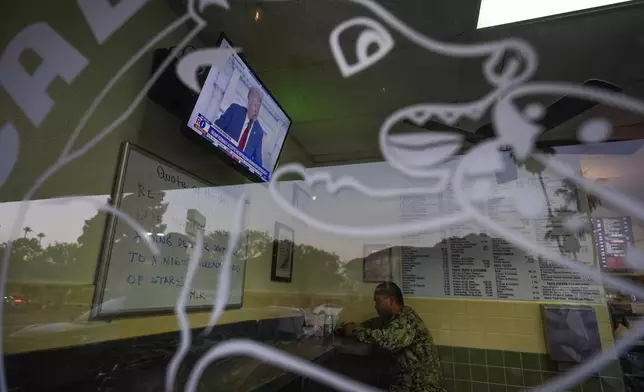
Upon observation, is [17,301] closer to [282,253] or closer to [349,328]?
[282,253]

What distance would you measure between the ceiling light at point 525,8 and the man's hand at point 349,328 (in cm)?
200

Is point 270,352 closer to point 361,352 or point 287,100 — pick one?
point 361,352

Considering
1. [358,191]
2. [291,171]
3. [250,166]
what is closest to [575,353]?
[358,191]

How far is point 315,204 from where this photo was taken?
2.45m

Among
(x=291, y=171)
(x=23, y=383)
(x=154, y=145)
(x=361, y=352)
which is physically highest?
(x=291, y=171)

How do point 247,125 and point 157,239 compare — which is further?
point 247,125

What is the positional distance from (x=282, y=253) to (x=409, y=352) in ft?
3.38

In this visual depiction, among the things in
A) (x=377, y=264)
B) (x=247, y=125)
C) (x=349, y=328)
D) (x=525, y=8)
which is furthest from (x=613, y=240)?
(x=247, y=125)

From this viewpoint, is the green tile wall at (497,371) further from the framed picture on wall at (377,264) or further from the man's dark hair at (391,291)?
the framed picture on wall at (377,264)

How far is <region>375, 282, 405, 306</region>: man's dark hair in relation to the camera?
2.46 metres

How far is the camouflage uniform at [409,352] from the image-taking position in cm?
214

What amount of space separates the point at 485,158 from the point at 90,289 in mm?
2315

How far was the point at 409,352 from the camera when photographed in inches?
86.3

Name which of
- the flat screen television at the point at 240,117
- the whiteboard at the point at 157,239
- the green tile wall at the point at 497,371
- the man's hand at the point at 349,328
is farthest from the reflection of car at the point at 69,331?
the green tile wall at the point at 497,371
